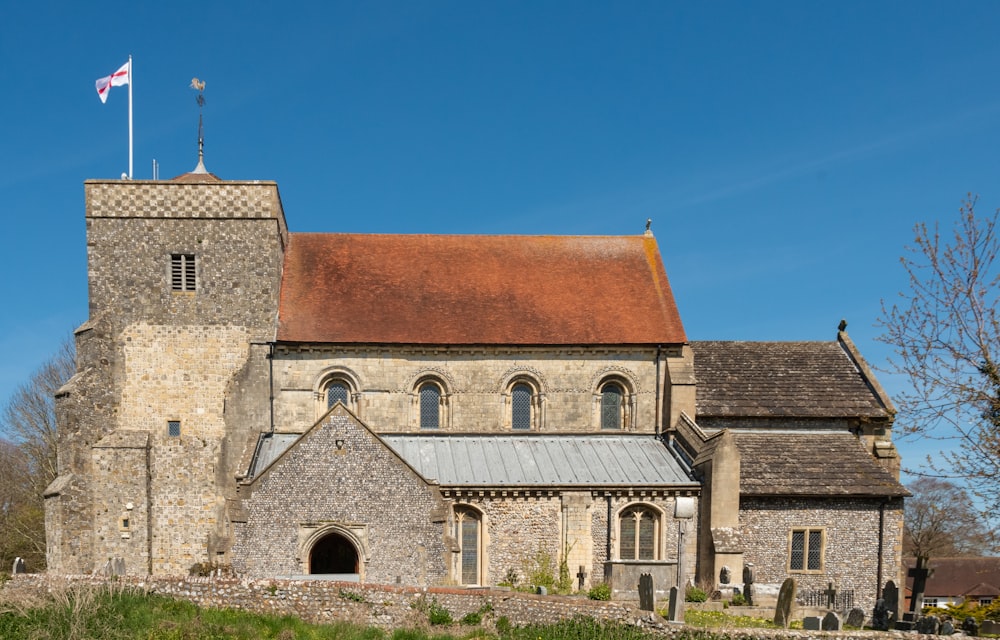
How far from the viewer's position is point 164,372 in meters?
25.1

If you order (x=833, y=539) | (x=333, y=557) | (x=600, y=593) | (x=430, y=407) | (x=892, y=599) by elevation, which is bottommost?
(x=600, y=593)

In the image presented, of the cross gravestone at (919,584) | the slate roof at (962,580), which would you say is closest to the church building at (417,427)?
the cross gravestone at (919,584)

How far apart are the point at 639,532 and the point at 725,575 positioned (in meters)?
2.75

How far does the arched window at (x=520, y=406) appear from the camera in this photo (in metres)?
27.1

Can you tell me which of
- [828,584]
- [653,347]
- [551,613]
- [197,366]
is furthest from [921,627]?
[197,366]

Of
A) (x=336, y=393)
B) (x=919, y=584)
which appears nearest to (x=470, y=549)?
(x=336, y=393)

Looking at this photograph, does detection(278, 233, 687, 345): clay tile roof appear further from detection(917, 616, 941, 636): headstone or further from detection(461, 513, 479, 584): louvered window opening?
detection(917, 616, 941, 636): headstone

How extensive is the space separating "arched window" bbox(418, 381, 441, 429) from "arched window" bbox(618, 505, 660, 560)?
684 cm

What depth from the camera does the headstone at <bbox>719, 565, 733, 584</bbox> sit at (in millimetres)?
22688

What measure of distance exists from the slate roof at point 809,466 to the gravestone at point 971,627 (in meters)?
5.34

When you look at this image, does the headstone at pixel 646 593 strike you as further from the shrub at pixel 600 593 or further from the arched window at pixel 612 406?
the arched window at pixel 612 406

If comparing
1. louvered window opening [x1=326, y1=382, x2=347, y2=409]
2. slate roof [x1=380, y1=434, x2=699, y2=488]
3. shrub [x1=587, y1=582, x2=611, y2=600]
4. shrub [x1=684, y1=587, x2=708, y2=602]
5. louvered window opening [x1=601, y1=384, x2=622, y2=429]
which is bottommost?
shrub [x1=587, y1=582, x2=611, y2=600]

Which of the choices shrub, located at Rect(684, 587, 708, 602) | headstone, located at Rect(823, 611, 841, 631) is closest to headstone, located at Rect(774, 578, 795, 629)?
headstone, located at Rect(823, 611, 841, 631)

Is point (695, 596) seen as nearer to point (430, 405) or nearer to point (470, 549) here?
point (470, 549)
